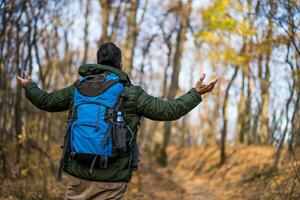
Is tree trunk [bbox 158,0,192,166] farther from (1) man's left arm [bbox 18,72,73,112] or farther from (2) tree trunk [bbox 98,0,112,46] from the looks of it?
(1) man's left arm [bbox 18,72,73,112]

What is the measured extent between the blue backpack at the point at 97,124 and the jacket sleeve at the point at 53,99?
247 millimetres

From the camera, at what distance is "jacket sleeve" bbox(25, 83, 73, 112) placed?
413 cm

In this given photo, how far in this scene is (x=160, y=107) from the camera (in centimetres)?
388

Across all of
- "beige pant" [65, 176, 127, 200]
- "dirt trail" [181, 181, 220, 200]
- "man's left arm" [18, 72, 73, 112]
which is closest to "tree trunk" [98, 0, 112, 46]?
"dirt trail" [181, 181, 220, 200]

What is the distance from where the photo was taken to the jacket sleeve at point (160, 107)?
388 centimetres

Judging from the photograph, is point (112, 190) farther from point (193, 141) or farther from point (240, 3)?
point (193, 141)

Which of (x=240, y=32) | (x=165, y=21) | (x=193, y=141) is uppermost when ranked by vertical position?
(x=165, y=21)

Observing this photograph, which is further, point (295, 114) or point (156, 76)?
point (156, 76)

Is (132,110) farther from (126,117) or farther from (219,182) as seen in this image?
(219,182)

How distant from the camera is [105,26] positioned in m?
18.0

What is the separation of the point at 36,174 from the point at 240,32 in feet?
30.7

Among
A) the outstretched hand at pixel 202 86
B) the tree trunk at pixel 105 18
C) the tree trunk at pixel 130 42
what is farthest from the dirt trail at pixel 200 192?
the outstretched hand at pixel 202 86

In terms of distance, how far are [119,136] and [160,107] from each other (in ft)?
1.47

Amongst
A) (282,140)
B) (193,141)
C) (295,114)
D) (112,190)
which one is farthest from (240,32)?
(193,141)
